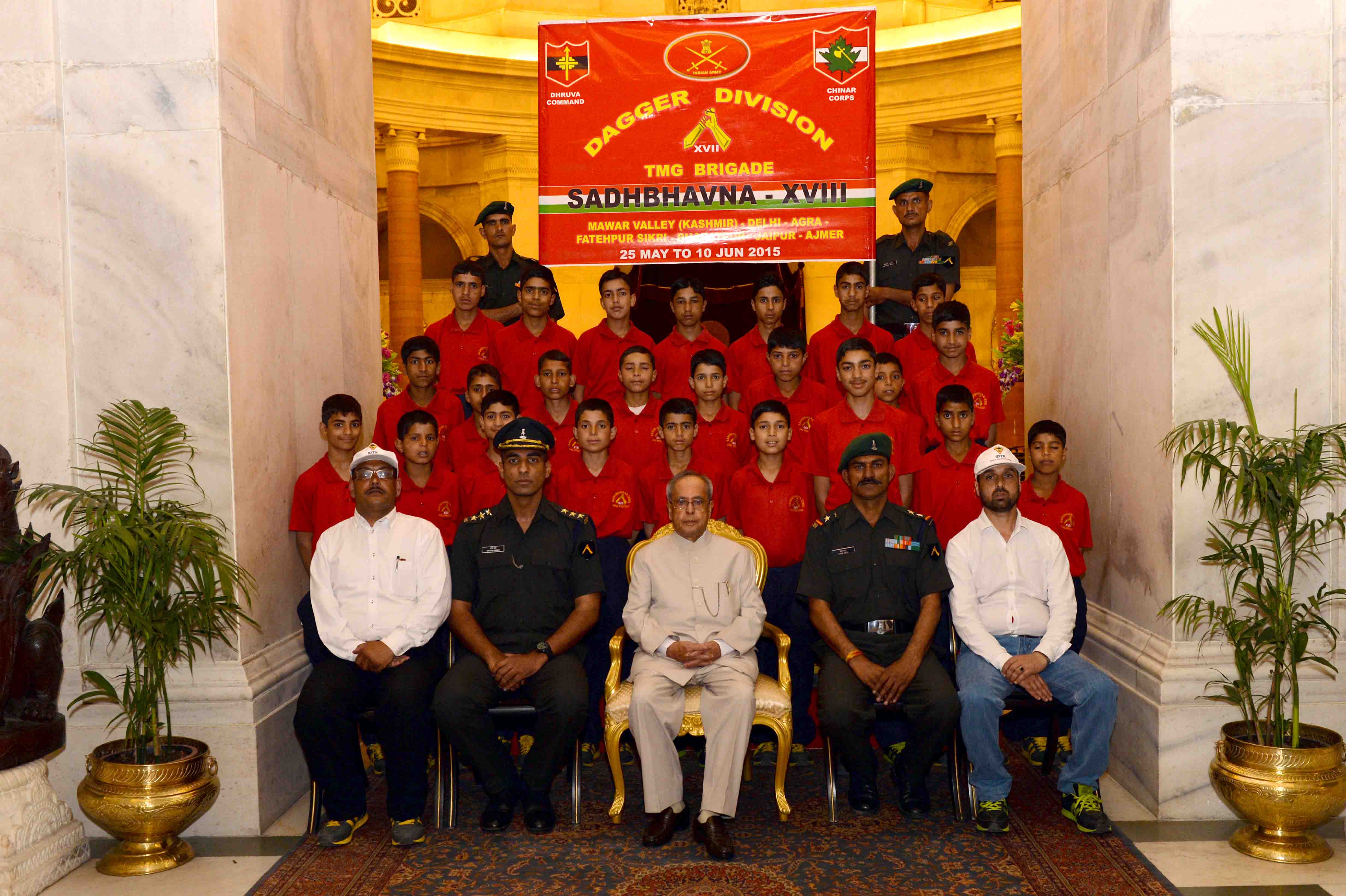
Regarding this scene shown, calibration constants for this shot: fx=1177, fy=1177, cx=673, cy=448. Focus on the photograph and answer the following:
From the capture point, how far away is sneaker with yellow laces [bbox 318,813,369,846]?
4586 mm

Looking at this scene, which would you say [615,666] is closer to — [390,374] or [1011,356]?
[390,374]

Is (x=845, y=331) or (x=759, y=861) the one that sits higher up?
(x=845, y=331)

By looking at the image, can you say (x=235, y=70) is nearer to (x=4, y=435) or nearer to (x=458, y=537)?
(x=4, y=435)

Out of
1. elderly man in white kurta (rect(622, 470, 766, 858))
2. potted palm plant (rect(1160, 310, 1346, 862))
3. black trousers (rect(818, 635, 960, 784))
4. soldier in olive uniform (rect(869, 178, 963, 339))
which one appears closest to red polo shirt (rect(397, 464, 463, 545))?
elderly man in white kurta (rect(622, 470, 766, 858))

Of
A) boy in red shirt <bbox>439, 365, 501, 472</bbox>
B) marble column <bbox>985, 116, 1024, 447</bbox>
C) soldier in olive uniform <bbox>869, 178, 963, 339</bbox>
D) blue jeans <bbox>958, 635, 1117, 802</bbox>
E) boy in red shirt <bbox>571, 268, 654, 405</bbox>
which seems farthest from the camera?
marble column <bbox>985, 116, 1024, 447</bbox>

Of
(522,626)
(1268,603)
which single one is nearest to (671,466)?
(522,626)

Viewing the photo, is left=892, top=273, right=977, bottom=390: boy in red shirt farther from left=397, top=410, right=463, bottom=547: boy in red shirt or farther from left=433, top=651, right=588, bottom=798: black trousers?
left=433, top=651, right=588, bottom=798: black trousers

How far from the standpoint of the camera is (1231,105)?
4727 mm

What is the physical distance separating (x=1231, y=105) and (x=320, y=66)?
4.33m

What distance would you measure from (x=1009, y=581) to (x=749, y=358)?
2522 mm

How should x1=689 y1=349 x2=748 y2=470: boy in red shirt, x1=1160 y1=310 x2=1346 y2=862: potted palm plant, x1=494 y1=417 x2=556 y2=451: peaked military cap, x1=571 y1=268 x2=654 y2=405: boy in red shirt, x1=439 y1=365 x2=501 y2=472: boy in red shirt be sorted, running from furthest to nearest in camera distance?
x1=571 y1=268 x2=654 y2=405: boy in red shirt < x1=439 y1=365 x2=501 y2=472: boy in red shirt < x1=689 y1=349 x2=748 y2=470: boy in red shirt < x1=494 y1=417 x2=556 y2=451: peaked military cap < x1=1160 y1=310 x2=1346 y2=862: potted palm plant

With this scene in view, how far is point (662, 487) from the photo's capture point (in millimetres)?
5691

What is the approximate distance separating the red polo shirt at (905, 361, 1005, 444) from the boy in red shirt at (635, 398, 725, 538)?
1.31 meters

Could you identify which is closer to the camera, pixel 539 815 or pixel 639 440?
pixel 539 815
